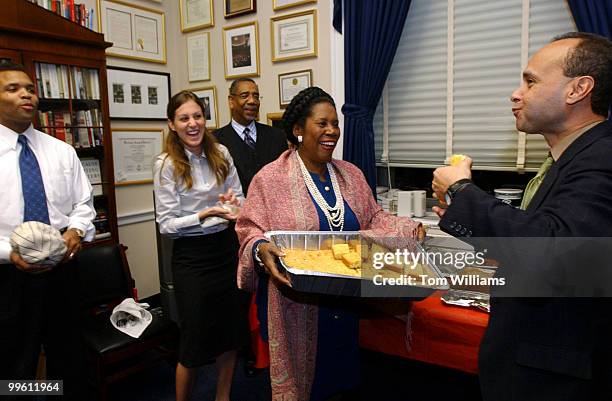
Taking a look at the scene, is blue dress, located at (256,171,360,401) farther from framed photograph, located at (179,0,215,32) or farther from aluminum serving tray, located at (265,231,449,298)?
framed photograph, located at (179,0,215,32)

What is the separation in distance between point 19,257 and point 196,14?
9.38ft

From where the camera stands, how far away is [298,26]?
3.29m

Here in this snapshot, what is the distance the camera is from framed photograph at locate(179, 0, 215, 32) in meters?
3.76

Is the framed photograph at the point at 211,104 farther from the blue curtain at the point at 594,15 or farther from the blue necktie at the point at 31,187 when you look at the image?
the blue curtain at the point at 594,15

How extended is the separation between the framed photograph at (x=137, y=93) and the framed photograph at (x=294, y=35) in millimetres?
1132

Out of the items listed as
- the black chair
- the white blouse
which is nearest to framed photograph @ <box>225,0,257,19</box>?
the white blouse

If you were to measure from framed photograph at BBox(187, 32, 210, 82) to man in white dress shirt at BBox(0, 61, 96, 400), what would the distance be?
2.01m

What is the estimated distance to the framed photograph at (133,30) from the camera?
3404 mm

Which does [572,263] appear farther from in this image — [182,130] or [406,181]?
[406,181]

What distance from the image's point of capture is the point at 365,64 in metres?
2.96

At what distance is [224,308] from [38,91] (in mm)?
1822

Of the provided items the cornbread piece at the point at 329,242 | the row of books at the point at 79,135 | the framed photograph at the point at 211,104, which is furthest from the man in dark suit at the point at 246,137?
the cornbread piece at the point at 329,242

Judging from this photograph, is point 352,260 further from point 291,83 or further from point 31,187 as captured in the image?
point 291,83

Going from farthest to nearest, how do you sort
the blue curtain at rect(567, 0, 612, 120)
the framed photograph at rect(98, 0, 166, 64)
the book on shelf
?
the framed photograph at rect(98, 0, 166, 64), the book on shelf, the blue curtain at rect(567, 0, 612, 120)
